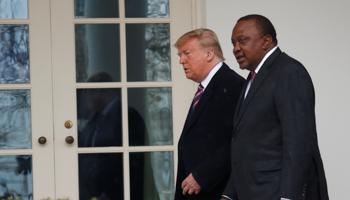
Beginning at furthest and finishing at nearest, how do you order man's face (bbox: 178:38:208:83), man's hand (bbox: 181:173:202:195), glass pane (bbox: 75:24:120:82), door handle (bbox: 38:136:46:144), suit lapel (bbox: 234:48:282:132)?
glass pane (bbox: 75:24:120:82) < door handle (bbox: 38:136:46:144) < man's face (bbox: 178:38:208:83) < man's hand (bbox: 181:173:202:195) < suit lapel (bbox: 234:48:282:132)

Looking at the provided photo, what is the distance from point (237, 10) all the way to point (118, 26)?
91 cm

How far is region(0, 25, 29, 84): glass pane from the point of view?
3.63m

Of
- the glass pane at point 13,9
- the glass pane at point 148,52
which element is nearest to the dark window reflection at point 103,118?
the glass pane at point 148,52

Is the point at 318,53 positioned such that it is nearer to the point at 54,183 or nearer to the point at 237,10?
the point at 237,10

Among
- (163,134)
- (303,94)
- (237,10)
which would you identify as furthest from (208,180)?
(237,10)

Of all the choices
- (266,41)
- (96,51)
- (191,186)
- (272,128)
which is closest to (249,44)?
(266,41)

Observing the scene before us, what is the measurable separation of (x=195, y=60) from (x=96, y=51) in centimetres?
132

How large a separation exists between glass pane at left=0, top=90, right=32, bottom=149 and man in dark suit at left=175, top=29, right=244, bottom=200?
1.51 meters

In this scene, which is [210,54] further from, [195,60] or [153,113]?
[153,113]

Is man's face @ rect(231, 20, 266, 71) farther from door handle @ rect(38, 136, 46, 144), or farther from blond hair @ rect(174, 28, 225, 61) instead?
door handle @ rect(38, 136, 46, 144)

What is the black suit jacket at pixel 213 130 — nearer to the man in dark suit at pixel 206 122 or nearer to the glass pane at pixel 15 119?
the man in dark suit at pixel 206 122

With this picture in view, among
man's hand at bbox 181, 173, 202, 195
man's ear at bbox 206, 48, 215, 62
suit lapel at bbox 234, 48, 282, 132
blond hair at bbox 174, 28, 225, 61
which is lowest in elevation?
man's hand at bbox 181, 173, 202, 195

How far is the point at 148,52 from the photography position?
370 centimetres

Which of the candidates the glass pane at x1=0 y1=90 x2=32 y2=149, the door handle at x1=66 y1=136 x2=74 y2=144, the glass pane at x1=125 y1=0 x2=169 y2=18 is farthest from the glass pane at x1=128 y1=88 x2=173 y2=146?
the glass pane at x1=0 y1=90 x2=32 y2=149
